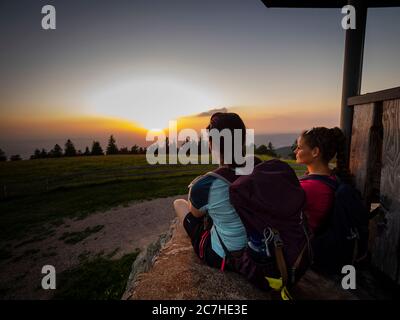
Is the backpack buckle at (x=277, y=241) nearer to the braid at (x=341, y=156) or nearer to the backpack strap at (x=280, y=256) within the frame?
the backpack strap at (x=280, y=256)

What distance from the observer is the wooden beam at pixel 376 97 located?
184cm

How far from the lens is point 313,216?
2.11 meters

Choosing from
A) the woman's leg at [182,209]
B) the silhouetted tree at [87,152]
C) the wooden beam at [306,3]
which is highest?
the wooden beam at [306,3]

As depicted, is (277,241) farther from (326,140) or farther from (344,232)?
(326,140)

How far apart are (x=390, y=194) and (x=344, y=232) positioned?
519 mm

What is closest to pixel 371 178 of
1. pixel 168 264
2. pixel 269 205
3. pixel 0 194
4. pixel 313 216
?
pixel 313 216

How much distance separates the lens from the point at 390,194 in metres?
1.93

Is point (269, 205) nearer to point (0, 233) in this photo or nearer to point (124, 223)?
point (124, 223)

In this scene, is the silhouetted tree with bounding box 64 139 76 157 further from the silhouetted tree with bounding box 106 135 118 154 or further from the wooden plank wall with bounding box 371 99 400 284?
the wooden plank wall with bounding box 371 99 400 284

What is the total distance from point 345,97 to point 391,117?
0.67 m

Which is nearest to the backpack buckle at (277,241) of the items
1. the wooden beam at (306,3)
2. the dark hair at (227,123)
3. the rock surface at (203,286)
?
the rock surface at (203,286)

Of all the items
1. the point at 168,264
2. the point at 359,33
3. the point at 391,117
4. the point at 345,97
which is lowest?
the point at 168,264

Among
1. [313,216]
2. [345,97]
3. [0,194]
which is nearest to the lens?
[313,216]

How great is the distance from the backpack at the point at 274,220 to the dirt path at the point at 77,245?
6696mm
